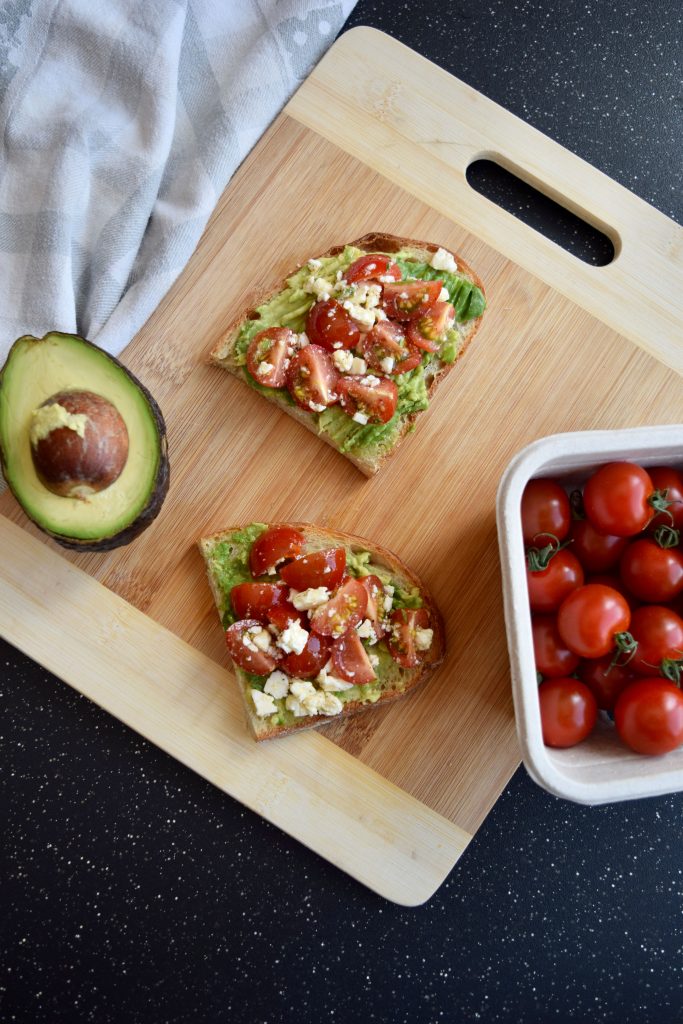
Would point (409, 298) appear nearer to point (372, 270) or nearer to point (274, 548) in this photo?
point (372, 270)

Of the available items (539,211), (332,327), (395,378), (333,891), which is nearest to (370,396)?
(395,378)

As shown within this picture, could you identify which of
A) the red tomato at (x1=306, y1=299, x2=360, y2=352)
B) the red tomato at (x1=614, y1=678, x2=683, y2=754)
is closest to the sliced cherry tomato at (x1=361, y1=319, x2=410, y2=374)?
the red tomato at (x1=306, y1=299, x2=360, y2=352)

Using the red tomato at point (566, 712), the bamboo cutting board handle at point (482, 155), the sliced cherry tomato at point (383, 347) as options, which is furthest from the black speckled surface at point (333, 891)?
the sliced cherry tomato at point (383, 347)

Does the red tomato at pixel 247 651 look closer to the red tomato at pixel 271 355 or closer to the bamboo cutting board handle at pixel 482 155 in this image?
the red tomato at pixel 271 355

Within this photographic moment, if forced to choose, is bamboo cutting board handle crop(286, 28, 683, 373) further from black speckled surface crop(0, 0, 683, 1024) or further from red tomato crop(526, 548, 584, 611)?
red tomato crop(526, 548, 584, 611)

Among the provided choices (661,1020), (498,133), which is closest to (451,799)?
(661,1020)

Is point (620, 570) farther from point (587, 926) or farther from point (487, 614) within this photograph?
point (587, 926)
